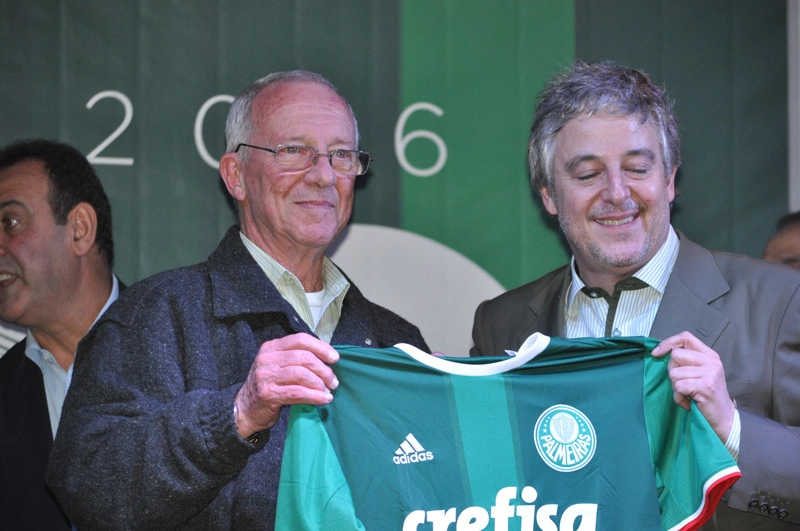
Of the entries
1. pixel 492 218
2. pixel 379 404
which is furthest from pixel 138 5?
pixel 379 404

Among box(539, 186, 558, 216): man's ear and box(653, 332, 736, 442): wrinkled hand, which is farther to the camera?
box(539, 186, 558, 216): man's ear

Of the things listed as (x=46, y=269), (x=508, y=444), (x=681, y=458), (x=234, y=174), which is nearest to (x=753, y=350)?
(x=681, y=458)

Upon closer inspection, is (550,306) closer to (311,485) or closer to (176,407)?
(311,485)

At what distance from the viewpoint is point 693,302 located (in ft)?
7.18

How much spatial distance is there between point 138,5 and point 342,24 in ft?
2.50

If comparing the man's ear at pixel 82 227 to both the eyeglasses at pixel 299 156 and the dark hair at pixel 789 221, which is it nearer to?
the eyeglasses at pixel 299 156

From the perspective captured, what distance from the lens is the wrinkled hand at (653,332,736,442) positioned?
1.77 m

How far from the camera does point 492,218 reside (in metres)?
3.26

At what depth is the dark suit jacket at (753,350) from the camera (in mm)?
1915

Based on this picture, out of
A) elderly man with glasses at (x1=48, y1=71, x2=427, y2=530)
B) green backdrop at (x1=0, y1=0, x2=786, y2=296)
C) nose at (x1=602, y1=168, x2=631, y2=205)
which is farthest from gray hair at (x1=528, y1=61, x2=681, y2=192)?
green backdrop at (x1=0, y1=0, x2=786, y2=296)

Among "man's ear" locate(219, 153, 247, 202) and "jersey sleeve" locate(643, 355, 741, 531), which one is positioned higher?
"man's ear" locate(219, 153, 247, 202)

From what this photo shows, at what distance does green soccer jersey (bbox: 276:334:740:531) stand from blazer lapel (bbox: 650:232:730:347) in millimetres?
338

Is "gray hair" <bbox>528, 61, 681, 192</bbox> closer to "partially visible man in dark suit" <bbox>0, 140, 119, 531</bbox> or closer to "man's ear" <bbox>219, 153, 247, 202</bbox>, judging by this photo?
"man's ear" <bbox>219, 153, 247, 202</bbox>

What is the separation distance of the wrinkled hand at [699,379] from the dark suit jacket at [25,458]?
189 centimetres
